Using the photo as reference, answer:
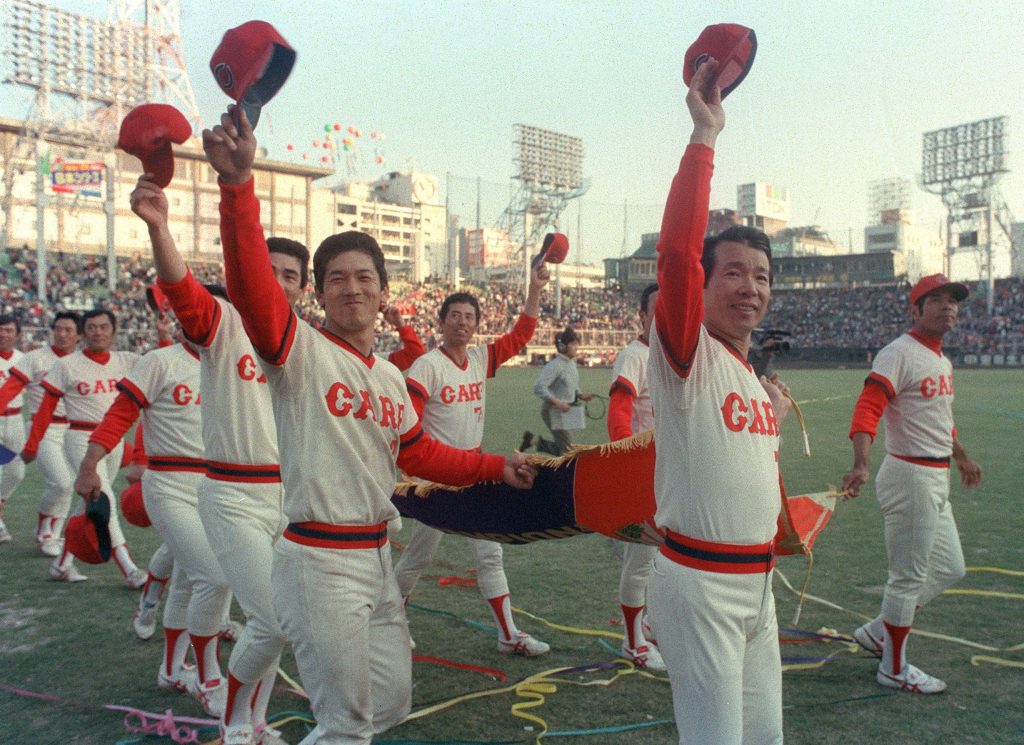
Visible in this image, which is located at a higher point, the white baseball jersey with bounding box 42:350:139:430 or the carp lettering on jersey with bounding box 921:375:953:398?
the carp lettering on jersey with bounding box 921:375:953:398

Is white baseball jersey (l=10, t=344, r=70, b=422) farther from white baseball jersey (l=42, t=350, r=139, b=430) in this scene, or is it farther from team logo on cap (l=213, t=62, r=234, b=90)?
team logo on cap (l=213, t=62, r=234, b=90)

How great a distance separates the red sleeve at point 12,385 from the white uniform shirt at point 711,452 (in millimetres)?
9054

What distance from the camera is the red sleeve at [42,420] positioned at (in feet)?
25.4

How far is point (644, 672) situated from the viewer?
203 inches

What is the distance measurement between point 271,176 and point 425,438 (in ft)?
249

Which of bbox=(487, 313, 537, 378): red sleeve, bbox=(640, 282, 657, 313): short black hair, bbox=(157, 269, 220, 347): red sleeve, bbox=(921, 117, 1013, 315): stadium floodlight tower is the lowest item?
bbox=(487, 313, 537, 378): red sleeve

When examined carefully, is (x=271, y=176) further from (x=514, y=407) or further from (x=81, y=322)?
(x=81, y=322)

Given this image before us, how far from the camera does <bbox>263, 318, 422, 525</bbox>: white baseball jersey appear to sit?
3.05 m

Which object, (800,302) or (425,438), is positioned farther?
(800,302)

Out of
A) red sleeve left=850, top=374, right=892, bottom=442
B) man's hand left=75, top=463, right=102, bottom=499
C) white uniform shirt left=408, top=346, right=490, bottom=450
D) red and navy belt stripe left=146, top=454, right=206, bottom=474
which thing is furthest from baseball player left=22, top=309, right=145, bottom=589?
red sleeve left=850, top=374, right=892, bottom=442

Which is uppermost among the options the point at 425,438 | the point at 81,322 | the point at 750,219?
the point at 750,219

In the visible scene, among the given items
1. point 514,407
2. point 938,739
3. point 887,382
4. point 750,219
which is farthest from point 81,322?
point 750,219

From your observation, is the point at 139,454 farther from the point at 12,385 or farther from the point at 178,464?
the point at 12,385

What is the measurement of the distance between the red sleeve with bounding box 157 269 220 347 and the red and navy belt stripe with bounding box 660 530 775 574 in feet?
7.18
